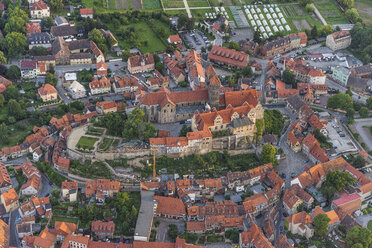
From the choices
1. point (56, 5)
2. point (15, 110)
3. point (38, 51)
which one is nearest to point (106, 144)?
point (15, 110)

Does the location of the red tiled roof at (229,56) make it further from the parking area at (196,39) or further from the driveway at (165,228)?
the driveway at (165,228)

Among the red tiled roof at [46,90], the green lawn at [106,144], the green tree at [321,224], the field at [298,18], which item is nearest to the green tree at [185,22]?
the field at [298,18]

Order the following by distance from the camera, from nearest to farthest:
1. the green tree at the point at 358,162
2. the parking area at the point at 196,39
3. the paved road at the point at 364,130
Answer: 1. the green tree at the point at 358,162
2. the paved road at the point at 364,130
3. the parking area at the point at 196,39

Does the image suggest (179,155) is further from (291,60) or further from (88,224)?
(291,60)

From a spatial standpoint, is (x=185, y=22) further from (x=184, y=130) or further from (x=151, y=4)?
(x=184, y=130)

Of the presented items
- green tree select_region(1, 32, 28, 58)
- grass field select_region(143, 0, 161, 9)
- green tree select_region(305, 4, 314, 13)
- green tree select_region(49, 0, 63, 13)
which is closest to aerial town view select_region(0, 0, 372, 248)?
green tree select_region(1, 32, 28, 58)

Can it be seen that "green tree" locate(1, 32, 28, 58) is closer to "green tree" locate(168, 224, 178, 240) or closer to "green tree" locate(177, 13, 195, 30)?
"green tree" locate(177, 13, 195, 30)

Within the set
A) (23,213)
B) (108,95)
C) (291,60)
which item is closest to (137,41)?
(108,95)
